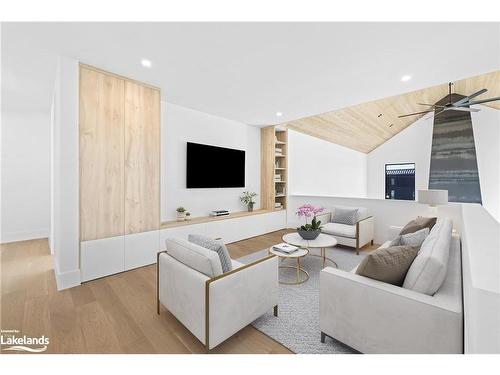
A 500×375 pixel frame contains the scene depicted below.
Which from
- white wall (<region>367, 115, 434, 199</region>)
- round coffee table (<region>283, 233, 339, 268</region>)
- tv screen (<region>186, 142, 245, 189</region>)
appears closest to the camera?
round coffee table (<region>283, 233, 339, 268</region>)

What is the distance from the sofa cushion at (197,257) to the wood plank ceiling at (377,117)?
4367 millimetres

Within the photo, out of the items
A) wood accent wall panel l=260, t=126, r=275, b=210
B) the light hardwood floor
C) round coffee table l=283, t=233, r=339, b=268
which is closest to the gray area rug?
the light hardwood floor

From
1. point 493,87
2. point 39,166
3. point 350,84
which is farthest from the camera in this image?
point 39,166

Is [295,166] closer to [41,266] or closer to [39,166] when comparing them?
[41,266]

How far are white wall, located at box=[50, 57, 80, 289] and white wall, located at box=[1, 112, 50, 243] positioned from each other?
3.04 m

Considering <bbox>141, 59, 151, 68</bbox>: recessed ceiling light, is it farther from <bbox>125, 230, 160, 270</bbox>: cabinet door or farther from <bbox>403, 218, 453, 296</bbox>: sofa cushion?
<bbox>403, 218, 453, 296</bbox>: sofa cushion

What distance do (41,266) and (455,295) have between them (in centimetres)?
445

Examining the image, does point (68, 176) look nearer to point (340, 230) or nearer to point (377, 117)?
point (340, 230)

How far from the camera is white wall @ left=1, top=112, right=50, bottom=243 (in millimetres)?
4168

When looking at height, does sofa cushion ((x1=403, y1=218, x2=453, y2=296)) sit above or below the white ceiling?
below

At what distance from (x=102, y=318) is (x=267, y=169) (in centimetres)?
414

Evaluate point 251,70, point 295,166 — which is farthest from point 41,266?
point 295,166

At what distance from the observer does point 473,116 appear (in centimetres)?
548

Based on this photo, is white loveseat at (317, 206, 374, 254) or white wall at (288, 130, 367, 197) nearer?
white loveseat at (317, 206, 374, 254)
